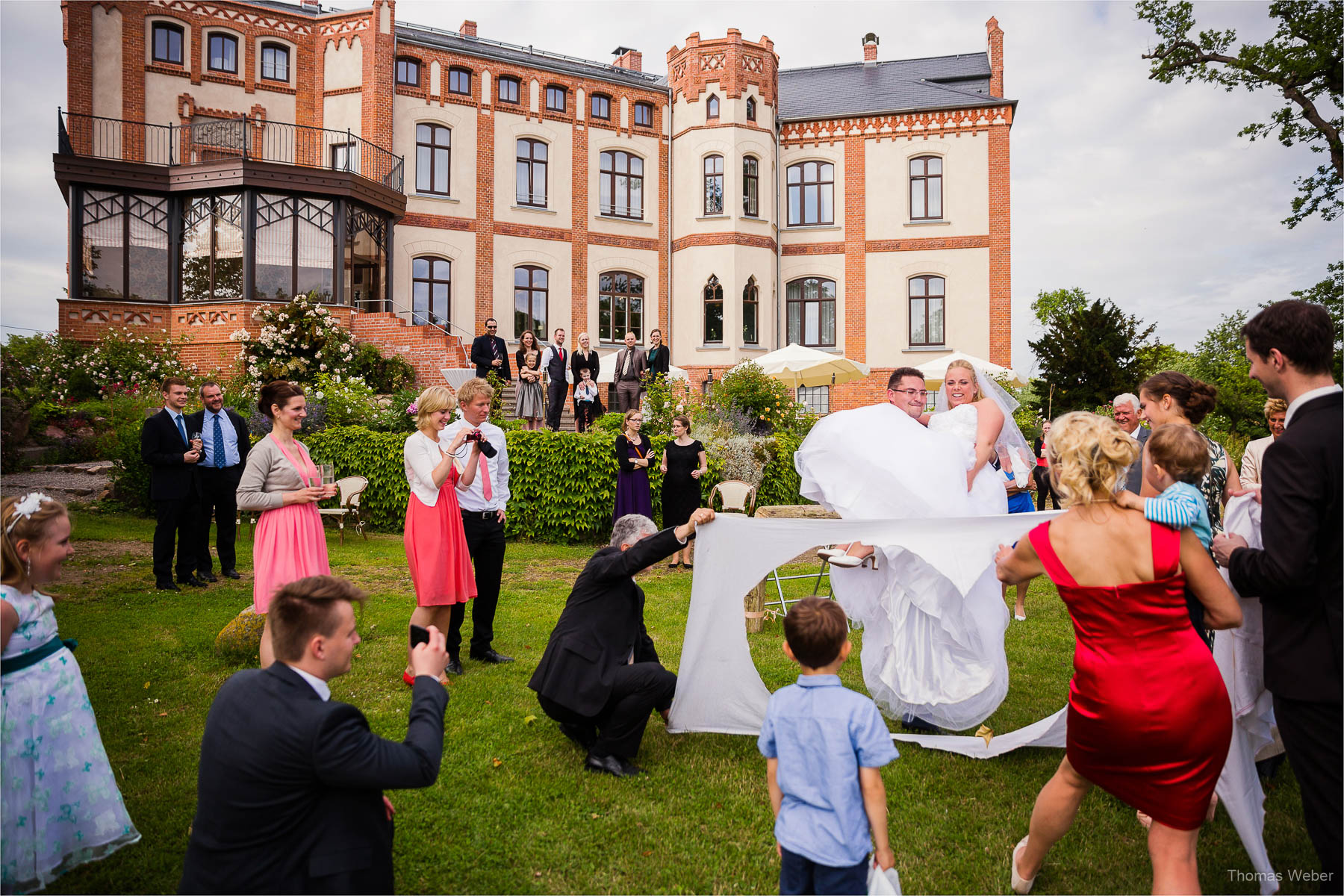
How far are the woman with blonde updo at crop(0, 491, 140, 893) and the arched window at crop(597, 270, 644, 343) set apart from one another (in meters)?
23.8

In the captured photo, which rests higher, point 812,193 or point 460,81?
point 460,81

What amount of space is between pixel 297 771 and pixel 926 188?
27258mm

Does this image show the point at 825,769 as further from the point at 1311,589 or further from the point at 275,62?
the point at 275,62

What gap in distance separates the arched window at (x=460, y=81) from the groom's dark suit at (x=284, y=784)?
2571 centimetres

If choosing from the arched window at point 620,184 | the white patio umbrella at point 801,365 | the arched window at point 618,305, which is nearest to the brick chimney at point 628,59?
the arched window at point 620,184

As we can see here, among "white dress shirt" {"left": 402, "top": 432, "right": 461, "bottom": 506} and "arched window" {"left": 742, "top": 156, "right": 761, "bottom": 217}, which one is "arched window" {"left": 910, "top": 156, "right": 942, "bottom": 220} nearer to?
"arched window" {"left": 742, "top": 156, "right": 761, "bottom": 217}

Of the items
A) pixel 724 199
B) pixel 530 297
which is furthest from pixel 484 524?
pixel 724 199

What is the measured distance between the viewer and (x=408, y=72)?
79.2ft

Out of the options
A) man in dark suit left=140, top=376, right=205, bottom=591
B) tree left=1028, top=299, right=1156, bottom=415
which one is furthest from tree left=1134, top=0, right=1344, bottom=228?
man in dark suit left=140, top=376, right=205, bottom=591

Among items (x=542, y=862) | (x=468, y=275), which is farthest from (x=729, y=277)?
(x=542, y=862)

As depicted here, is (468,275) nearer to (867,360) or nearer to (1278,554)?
(867,360)

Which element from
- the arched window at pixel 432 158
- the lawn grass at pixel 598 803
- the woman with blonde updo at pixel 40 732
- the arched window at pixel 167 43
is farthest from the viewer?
the arched window at pixel 432 158

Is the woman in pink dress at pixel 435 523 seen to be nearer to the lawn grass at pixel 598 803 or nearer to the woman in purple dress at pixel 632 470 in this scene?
the lawn grass at pixel 598 803

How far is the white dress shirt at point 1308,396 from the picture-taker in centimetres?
269
